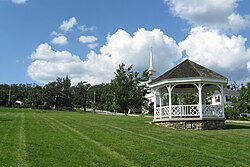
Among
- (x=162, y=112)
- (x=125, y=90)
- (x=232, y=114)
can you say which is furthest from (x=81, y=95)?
(x=162, y=112)

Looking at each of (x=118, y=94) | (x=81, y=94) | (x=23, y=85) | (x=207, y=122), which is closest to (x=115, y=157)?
(x=207, y=122)

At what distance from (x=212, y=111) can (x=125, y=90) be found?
28.8 meters

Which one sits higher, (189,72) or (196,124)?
(189,72)

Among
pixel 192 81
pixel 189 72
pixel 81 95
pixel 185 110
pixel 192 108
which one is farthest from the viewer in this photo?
pixel 81 95

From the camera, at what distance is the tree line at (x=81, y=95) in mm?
47438

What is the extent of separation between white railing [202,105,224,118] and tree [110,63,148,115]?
91.5ft

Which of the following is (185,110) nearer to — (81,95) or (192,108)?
(192,108)

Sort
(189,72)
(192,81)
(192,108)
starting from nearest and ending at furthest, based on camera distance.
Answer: (192,81), (192,108), (189,72)

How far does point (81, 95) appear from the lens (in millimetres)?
81438

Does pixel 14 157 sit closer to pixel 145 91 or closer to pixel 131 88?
pixel 131 88

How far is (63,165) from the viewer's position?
6844 mm

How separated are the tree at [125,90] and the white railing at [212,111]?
91.5 feet

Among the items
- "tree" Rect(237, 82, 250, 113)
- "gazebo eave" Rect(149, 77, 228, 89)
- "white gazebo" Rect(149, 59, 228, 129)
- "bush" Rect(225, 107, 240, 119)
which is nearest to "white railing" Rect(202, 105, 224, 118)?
"white gazebo" Rect(149, 59, 228, 129)

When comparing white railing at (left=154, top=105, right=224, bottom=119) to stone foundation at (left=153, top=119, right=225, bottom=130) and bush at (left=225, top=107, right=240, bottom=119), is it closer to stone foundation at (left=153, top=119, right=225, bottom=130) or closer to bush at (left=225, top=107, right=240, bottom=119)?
stone foundation at (left=153, top=119, right=225, bottom=130)
